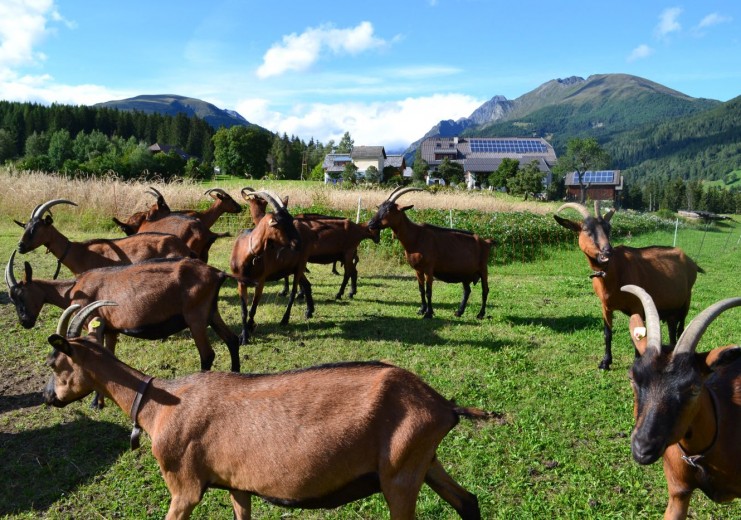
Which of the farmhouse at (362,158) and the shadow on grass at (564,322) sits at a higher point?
the farmhouse at (362,158)

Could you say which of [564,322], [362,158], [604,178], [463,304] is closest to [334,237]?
[463,304]

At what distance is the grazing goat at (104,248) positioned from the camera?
7812 millimetres

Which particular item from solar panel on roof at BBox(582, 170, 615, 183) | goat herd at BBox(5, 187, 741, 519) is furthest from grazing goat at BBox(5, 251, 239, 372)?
solar panel on roof at BBox(582, 170, 615, 183)

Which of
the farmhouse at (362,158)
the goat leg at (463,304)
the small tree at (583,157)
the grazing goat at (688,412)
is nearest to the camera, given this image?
the grazing goat at (688,412)

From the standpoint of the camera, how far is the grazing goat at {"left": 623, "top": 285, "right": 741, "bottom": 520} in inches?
111

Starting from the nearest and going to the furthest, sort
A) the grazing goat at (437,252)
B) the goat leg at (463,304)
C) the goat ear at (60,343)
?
the goat ear at (60,343), the goat leg at (463,304), the grazing goat at (437,252)

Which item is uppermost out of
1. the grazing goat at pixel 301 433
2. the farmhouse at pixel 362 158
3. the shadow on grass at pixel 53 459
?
the farmhouse at pixel 362 158

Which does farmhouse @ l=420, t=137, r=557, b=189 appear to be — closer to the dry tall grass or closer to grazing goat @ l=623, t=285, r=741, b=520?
the dry tall grass

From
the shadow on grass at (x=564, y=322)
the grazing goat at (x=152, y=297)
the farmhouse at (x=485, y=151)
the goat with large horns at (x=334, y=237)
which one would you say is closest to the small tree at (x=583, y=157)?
the farmhouse at (x=485, y=151)

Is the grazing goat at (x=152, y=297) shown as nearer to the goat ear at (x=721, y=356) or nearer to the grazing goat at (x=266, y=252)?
the grazing goat at (x=266, y=252)

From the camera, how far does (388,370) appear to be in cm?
322

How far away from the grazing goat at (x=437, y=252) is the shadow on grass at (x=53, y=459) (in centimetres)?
585

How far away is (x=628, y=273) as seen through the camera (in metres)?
7.21

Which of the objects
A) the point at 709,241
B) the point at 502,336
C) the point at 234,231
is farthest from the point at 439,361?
the point at 709,241
